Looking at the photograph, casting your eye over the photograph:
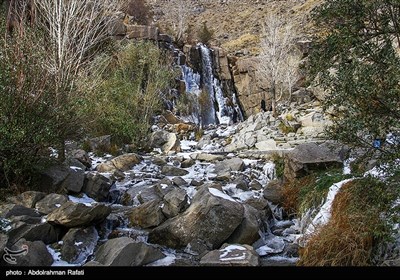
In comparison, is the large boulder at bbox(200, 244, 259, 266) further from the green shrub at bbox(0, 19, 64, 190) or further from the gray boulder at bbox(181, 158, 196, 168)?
the gray boulder at bbox(181, 158, 196, 168)

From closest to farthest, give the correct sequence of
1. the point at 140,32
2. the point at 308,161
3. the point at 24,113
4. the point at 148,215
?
the point at 24,113, the point at 148,215, the point at 308,161, the point at 140,32

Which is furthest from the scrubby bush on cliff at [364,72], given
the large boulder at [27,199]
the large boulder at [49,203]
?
the large boulder at [27,199]

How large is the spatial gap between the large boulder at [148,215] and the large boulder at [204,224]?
473 millimetres

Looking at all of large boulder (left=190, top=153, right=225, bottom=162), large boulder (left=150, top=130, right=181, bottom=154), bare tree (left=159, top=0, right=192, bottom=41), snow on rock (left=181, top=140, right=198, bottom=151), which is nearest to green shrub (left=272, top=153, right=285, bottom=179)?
large boulder (left=190, top=153, right=225, bottom=162)

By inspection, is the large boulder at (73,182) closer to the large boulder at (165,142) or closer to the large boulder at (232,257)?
the large boulder at (232,257)

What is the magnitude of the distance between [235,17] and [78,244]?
45903 mm

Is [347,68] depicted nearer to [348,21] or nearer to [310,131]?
[348,21]

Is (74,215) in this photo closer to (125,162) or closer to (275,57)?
(125,162)

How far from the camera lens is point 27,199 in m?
7.41


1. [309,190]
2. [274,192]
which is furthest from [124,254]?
[274,192]

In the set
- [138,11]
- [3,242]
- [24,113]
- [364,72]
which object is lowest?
[3,242]

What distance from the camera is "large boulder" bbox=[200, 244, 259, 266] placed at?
5652mm

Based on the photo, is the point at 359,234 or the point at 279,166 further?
the point at 279,166

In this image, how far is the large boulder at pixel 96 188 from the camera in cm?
916
